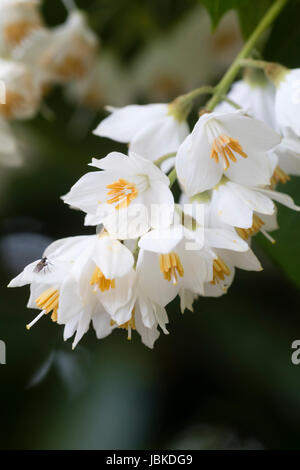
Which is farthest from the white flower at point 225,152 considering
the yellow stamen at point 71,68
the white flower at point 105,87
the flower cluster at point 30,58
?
the white flower at point 105,87

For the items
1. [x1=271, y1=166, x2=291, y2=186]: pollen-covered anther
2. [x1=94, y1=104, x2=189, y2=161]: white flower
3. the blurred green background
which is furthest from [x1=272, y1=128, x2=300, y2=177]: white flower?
the blurred green background

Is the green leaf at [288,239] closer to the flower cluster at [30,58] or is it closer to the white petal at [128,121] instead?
the white petal at [128,121]

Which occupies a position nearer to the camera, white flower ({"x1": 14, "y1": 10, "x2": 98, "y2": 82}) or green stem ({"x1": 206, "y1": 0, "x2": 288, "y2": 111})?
green stem ({"x1": 206, "y1": 0, "x2": 288, "y2": 111})

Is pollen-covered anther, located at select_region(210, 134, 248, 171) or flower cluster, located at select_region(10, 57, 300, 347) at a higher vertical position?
pollen-covered anther, located at select_region(210, 134, 248, 171)

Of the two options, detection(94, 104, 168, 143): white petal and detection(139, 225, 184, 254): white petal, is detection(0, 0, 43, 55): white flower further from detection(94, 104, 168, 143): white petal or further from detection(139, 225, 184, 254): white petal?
detection(139, 225, 184, 254): white petal

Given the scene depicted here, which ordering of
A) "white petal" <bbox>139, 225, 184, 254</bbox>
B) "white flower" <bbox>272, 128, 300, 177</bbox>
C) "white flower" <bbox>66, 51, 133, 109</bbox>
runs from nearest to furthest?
"white petal" <bbox>139, 225, 184, 254</bbox> < "white flower" <bbox>272, 128, 300, 177</bbox> < "white flower" <bbox>66, 51, 133, 109</bbox>
